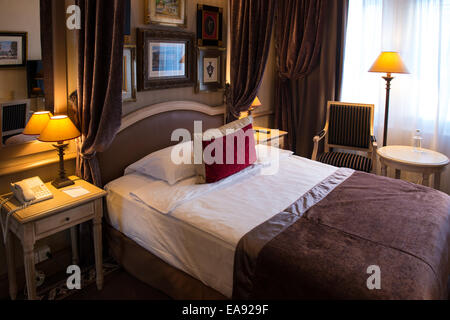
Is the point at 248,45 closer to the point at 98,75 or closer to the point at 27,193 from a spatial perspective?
the point at 98,75

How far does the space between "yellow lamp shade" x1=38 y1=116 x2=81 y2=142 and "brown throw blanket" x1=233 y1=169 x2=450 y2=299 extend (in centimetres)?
117

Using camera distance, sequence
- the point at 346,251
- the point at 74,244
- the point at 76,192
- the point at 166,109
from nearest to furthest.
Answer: the point at 346,251 → the point at 76,192 → the point at 74,244 → the point at 166,109

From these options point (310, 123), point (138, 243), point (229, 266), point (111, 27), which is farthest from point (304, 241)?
point (310, 123)

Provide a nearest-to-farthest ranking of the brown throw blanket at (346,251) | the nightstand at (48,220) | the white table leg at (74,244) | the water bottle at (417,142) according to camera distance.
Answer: the brown throw blanket at (346,251) → the nightstand at (48,220) → the white table leg at (74,244) → the water bottle at (417,142)

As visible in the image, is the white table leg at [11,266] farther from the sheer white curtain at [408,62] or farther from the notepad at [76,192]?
the sheer white curtain at [408,62]

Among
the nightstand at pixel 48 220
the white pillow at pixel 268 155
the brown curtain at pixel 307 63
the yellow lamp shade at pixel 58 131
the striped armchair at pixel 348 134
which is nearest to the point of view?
the nightstand at pixel 48 220

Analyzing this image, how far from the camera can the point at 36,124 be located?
6.89ft

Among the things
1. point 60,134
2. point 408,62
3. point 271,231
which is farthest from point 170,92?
point 408,62

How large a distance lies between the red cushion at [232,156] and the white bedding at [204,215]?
0.23 ft

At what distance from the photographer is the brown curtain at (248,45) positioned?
3.14 metres

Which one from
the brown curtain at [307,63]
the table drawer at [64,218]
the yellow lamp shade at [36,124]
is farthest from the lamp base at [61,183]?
the brown curtain at [307,63]

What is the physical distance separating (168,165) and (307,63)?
7.69 feet

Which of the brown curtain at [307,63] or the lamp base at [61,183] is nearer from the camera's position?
the lamp base at [61,183]

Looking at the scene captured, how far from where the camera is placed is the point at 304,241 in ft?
6.00
